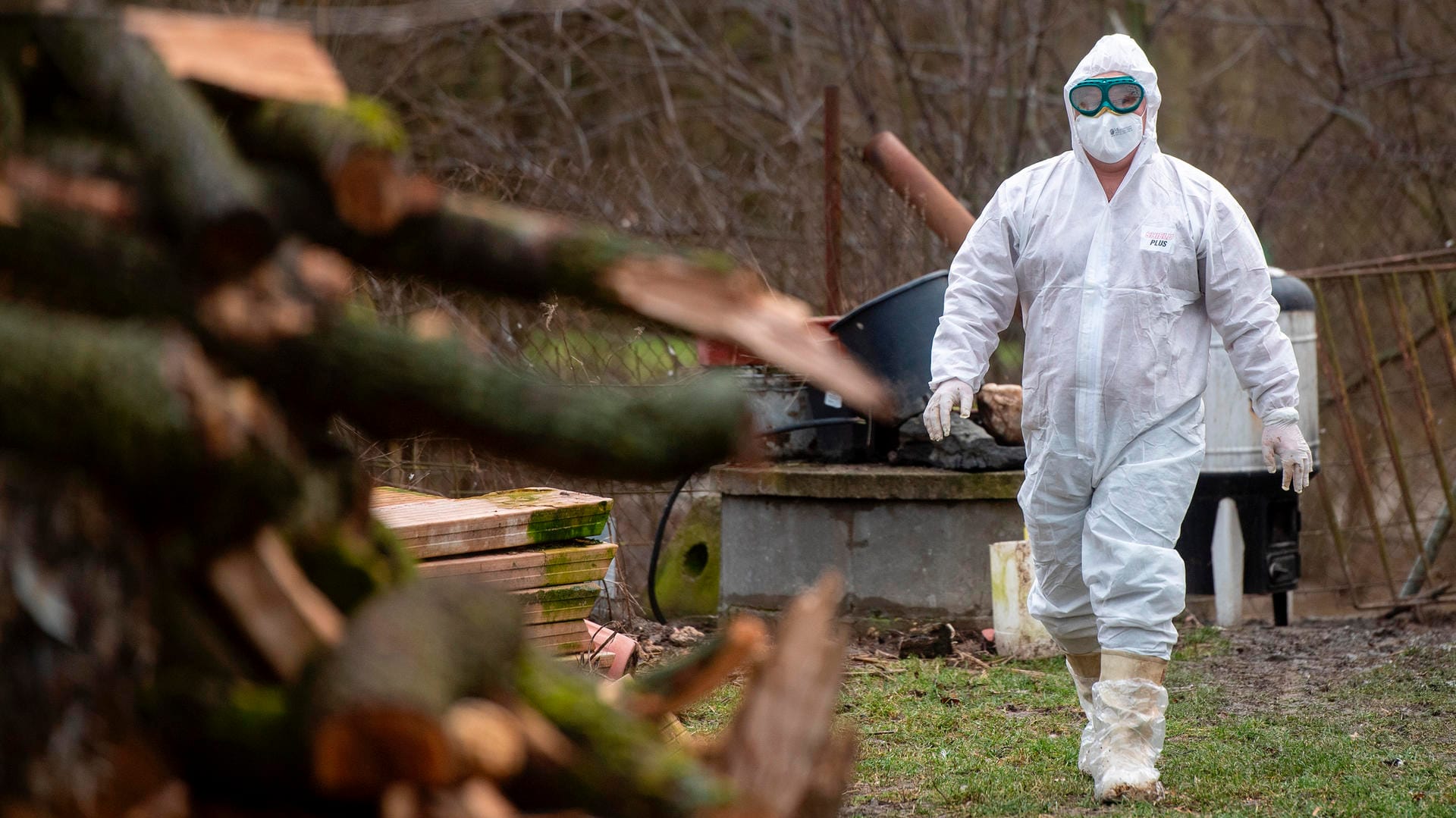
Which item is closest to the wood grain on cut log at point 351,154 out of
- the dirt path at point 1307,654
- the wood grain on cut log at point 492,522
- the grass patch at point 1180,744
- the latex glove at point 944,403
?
the wood grain on cut log at point 492,522

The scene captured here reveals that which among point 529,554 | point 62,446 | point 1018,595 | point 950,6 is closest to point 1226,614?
point 1018,595

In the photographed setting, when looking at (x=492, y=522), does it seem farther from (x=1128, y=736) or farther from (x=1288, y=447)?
(x=1288, y=447)

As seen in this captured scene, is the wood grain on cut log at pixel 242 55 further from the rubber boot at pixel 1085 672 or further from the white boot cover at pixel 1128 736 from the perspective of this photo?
the rubber boot at pixel 1085 672

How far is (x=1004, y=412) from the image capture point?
5973 millimetres

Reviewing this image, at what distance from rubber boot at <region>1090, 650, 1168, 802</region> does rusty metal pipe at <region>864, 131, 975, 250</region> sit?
304 centimetres

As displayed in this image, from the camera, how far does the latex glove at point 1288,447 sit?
4094mm

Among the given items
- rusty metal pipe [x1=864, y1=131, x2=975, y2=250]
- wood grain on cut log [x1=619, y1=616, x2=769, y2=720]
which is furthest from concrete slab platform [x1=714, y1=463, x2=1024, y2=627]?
wood grain on cut log [x1=619, y1=616, x2=769, y2=720]

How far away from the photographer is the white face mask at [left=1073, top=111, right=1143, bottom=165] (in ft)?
13.8

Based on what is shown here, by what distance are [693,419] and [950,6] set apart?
9.11 metres

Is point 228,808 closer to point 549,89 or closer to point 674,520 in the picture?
point 674,520

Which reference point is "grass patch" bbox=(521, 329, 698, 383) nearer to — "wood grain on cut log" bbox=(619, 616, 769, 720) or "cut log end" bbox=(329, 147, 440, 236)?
"wood grain on cut log" bbox=(619, 616, 769, 720)

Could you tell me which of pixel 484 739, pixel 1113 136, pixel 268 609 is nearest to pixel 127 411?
pixel 268 609

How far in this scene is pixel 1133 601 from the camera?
12.6 feet

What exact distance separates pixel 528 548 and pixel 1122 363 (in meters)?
1.76
